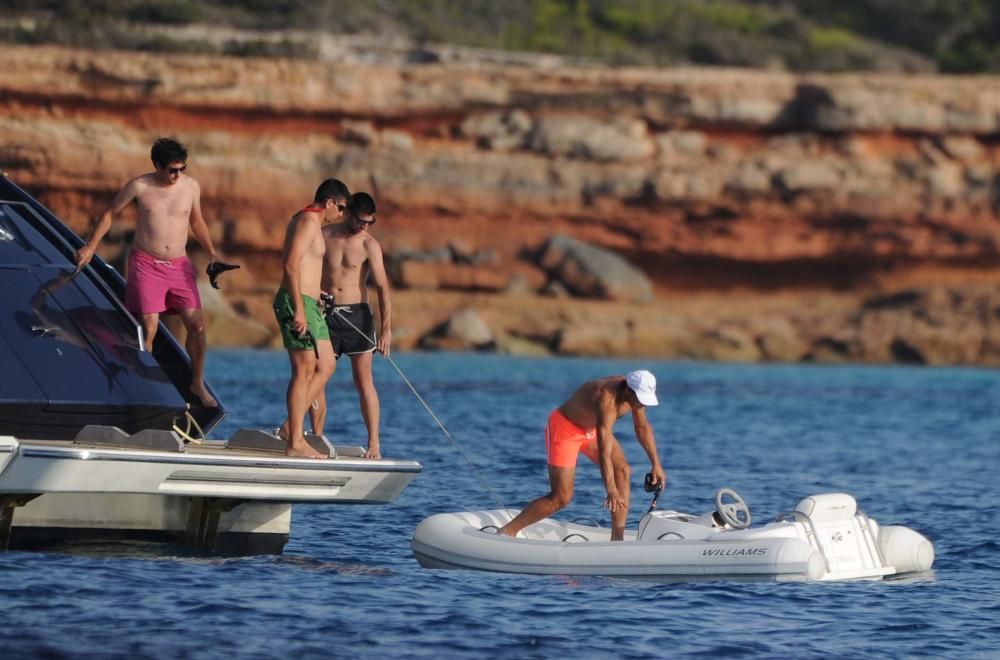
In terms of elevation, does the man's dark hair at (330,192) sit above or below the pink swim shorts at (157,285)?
above

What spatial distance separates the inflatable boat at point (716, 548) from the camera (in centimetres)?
1098

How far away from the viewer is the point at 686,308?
43188 mm

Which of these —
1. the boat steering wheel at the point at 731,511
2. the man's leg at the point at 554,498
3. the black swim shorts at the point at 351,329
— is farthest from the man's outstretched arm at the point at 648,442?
the black swim shorts at the point at 351,329

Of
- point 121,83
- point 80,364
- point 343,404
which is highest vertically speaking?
point 121,83

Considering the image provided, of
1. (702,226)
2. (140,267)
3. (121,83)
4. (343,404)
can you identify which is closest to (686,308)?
(702,226)

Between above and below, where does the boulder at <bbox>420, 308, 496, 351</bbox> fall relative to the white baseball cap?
above

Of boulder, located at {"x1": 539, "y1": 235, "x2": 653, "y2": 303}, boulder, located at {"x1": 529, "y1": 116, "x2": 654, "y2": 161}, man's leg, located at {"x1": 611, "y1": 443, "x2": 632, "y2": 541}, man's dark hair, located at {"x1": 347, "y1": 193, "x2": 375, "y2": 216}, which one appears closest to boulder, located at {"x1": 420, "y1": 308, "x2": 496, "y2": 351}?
boulder, located at {"x1": 539, "y1": 235, "x2": 653, "y2": 303}

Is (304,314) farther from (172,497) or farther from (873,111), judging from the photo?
(873,111)

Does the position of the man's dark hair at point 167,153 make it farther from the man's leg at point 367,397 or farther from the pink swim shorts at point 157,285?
the man's leg at point 367,397

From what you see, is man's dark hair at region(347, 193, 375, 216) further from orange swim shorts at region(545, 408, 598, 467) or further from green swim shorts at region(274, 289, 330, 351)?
orange swim shorts at region(545, 408, 598, 467)

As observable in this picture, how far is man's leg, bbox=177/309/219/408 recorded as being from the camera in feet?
38.9

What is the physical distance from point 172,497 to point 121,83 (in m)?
29.4

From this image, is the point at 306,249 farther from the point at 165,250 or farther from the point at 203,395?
the point at 203,395

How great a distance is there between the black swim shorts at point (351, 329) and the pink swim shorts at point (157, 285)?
2.95 ft
